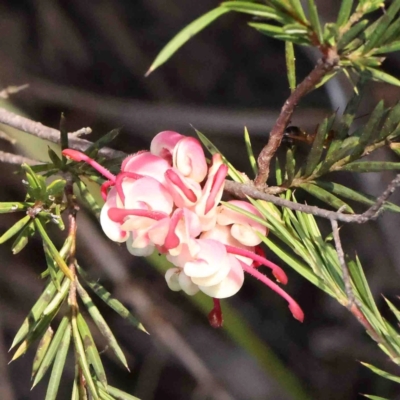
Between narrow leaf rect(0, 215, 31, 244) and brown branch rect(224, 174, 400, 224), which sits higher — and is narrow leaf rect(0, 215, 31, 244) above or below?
below

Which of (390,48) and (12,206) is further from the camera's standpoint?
(12,206)

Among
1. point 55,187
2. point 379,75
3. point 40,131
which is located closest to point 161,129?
point 40,131

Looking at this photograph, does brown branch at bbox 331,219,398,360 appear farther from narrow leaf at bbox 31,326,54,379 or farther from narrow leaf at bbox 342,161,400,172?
narrow leaf at bbox 31,326,54,379

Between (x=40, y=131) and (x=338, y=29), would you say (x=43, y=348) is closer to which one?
(x=40, y=131)

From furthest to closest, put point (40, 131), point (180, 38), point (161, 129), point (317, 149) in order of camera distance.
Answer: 1. point (161, 129)
2. point (40, 131)
3. point (317, 149)
4. point (180, 38)

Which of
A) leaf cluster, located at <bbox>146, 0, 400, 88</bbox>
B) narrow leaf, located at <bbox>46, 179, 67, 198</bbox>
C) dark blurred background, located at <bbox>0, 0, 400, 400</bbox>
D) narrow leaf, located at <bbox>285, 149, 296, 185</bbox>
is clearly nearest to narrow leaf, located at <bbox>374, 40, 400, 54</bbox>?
leaf cluster, located at <bbox>146, 0, 400, 88</bbox>

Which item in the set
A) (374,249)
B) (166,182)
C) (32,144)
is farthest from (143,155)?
→ (374,249)

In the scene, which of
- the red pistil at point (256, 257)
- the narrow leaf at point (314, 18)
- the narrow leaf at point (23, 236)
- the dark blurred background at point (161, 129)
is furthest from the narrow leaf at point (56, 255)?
the dark blurred background at point (161, 129)
